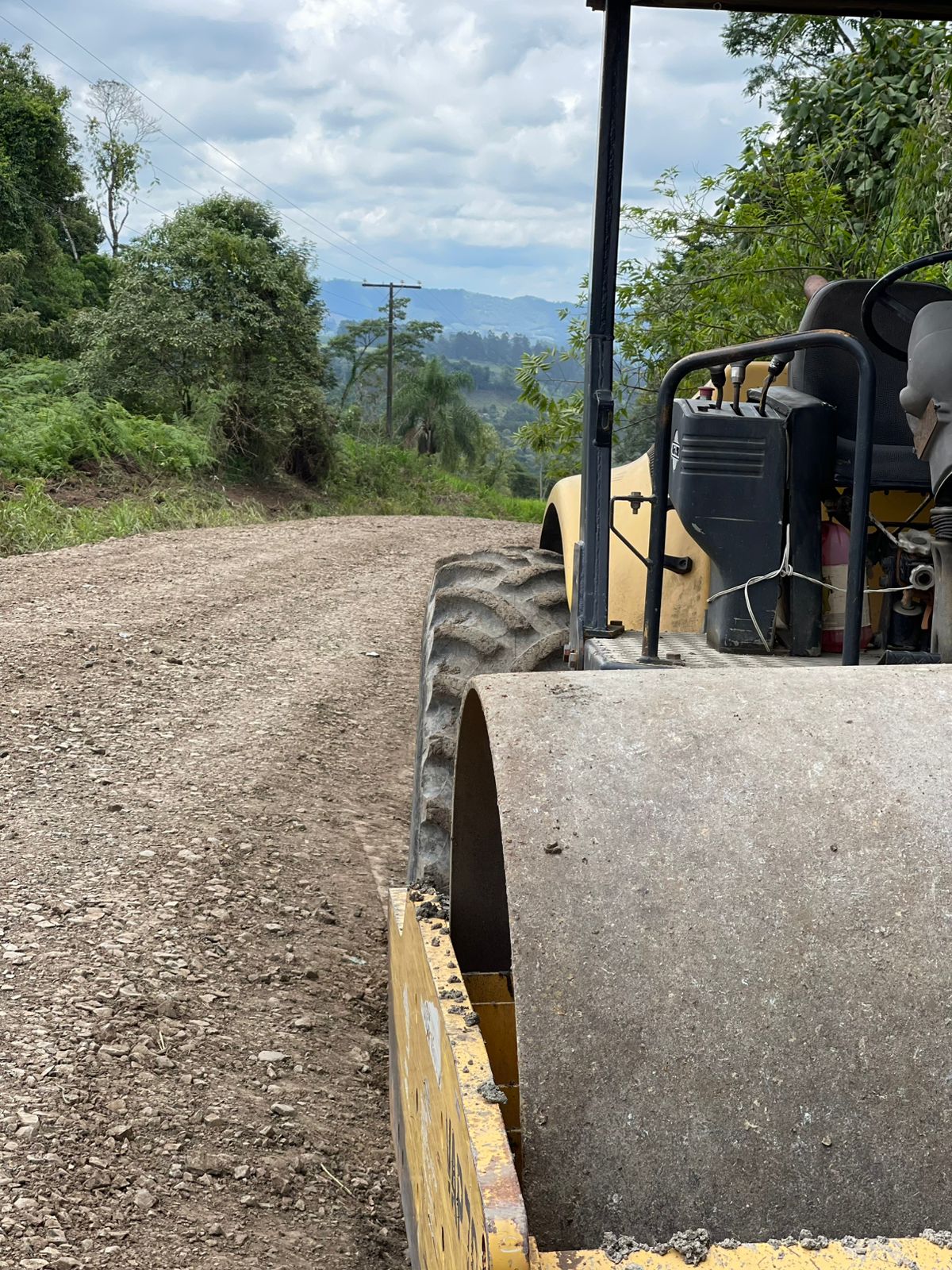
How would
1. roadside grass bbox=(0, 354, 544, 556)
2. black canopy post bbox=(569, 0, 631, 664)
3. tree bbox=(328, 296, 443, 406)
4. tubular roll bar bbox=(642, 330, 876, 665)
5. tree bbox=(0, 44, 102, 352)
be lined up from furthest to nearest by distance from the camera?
tree bbox=(328, 296, 443, 406) < tree bbox=(0, 44, 102, 352) < roadside grass bbox=(0, 354, 544, 556) < black canopy post bbox=(569, 0, 631, 664) < tubular roll bar bbox=(642, 330, 876, 665)

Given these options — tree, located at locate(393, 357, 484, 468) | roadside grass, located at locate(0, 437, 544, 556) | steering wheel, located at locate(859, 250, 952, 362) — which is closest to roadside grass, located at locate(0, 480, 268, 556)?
roadside grass, located at locate(0, 437, 544, 556)

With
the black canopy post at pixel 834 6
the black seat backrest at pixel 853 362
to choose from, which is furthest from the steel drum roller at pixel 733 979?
the black canopy post at pixel 834 6

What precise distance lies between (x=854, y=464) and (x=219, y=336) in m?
19.6

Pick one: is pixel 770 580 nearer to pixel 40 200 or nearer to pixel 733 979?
pixel 733 979

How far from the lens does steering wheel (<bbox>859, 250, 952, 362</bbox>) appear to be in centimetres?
292

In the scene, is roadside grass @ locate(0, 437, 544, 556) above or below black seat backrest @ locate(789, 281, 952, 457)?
below

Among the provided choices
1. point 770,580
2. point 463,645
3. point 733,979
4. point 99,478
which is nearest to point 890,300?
point 770,580

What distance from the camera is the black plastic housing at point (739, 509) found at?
2.90 metres

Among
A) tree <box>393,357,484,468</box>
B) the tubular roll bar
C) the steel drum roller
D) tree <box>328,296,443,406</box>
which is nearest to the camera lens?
the steel drum roller

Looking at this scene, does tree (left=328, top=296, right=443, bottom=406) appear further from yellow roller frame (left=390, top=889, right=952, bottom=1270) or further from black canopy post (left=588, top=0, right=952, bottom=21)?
yellow roller frame (left=390, top=889, right=952, bottom=1270)

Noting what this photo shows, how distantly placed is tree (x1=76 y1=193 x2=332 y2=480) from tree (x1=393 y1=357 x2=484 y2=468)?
16966mm

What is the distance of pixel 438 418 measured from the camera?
41.7 meters

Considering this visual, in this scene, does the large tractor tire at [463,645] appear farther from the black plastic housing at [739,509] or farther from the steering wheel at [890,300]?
the steering wheel at [890,300]

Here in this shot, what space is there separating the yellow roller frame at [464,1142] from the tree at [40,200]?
22.0 meters
